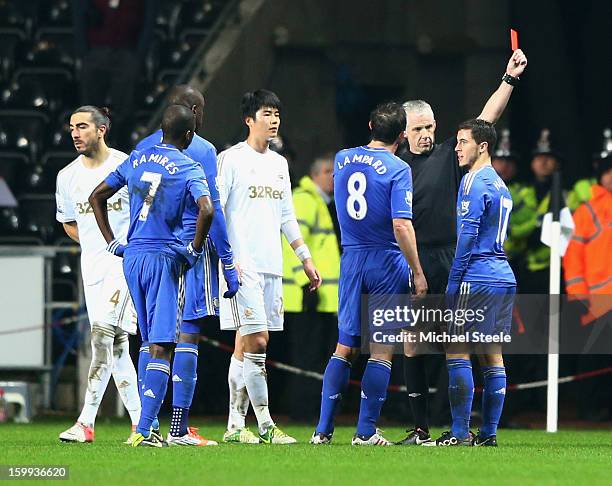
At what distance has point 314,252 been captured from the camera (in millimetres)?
15516

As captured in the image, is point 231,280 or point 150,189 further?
point 231,280

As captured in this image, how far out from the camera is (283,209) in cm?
1223

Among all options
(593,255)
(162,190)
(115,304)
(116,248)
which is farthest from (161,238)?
(593,255)

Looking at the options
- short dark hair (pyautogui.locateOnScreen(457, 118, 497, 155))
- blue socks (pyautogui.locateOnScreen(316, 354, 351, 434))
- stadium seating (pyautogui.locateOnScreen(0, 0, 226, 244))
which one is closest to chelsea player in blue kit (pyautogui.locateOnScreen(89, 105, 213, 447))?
blue socks (pyautogui.locateOnScreen(316, 354, 351, 434))

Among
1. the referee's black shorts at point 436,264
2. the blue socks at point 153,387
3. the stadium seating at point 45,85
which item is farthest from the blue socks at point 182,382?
the stadium seating at point 45,85

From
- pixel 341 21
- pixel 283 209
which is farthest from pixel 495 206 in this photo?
pixel 341 21

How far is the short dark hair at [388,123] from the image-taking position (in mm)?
11641

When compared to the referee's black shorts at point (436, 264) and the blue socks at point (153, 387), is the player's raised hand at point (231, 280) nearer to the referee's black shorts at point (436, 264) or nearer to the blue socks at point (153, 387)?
the blue socks at point (153, 387)

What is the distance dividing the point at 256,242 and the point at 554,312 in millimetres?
3746

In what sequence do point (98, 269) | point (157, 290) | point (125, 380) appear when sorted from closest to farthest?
1. point (157, 290)
2. point (98, 269)
3. point (125, 380)

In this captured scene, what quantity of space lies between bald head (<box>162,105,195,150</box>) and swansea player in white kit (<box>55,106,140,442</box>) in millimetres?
1255

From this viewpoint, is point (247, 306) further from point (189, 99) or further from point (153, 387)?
point (189, 99)

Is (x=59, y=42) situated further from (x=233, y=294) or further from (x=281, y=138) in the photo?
(x=233, y=294)

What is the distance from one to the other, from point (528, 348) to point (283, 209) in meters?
4.62
